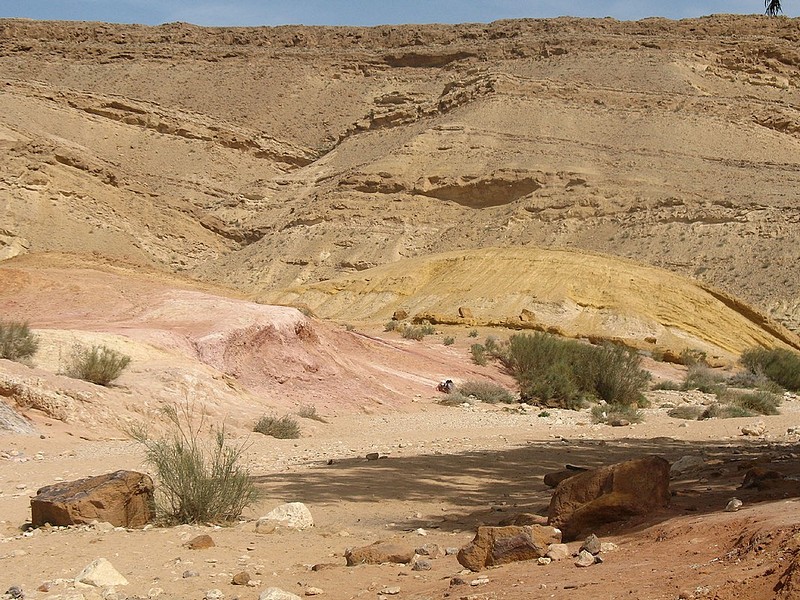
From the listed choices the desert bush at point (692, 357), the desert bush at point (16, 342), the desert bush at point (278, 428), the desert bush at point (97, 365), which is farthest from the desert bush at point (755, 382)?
the desert bush at point (16, 342)

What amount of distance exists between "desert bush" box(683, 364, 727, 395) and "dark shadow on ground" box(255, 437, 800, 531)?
1233 cm

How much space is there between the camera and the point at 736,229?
4406 centimetres

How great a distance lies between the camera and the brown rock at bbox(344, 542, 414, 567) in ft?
20.5

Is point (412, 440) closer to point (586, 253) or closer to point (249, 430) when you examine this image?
point (249, 430)

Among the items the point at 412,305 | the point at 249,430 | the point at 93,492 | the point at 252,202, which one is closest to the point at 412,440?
the point at 249,430

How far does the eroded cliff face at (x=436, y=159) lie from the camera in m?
47.1

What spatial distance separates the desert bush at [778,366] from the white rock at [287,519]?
22.7 metres

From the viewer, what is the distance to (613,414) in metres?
18.8

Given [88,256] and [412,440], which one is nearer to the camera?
[412,440]

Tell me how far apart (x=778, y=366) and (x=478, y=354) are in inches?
334

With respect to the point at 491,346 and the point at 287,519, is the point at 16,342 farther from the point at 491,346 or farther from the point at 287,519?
the point at 491,346

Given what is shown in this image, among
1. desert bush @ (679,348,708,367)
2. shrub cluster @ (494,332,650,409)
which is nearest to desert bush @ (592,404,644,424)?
shrub cluster @ (494,332,650,409)

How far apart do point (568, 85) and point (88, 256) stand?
36689mm

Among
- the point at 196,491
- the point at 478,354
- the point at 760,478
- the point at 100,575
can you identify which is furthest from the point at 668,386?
the point at 100,575
